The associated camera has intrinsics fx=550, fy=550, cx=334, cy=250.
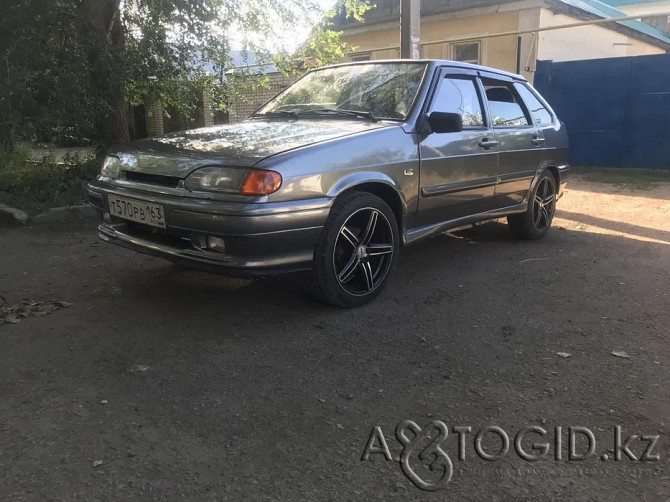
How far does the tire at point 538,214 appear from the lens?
18.3 ft

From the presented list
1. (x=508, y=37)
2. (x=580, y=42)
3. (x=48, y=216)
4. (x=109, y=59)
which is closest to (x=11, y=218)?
(x=48, y=216)

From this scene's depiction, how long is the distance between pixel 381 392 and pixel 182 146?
2.00m

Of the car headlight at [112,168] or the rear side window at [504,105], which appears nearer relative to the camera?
the car headlight at [112,168]

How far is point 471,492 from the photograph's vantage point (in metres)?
1.97

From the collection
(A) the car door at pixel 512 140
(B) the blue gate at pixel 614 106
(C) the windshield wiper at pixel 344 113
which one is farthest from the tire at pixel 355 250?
(B) the blue gate at pixel 614 106

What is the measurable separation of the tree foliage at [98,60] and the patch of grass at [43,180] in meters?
0.46

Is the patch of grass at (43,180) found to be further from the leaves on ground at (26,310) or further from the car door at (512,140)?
the car door at (512,140)

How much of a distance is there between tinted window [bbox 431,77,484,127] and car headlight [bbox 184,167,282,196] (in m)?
1.70

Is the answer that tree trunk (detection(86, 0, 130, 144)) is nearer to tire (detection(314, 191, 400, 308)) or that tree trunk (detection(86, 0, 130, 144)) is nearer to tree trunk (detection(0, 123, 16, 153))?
tree trunk (detection(0, 123, 16, 153))

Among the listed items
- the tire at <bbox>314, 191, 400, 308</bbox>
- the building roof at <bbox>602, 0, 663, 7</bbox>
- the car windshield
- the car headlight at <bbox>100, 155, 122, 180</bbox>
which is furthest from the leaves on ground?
the building roof at <bbox>602, 0, 663, 7</bbox>

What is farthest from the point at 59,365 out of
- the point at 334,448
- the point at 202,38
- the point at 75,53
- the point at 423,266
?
the point at 202,38

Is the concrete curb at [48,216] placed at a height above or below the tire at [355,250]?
below

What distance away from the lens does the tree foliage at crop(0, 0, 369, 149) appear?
23.0 ft

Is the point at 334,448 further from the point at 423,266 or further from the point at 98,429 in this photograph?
the point at 423,266
